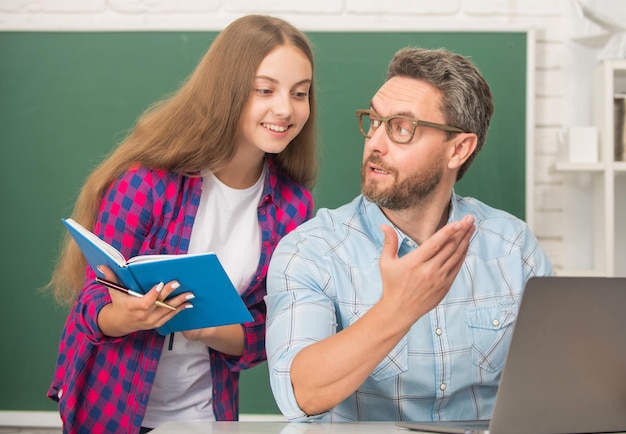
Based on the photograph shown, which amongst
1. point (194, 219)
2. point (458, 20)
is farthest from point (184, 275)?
point (458, 20)

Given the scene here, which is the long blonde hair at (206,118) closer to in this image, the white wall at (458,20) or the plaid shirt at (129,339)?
the plaid shirt at (129,339)

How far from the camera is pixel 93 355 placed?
1.71 metres

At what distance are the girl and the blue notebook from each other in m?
0.15

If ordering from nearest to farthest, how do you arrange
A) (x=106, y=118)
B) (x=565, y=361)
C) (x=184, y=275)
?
(x=565, y=361) → (x=184, y=275) → (x=106, y=118)

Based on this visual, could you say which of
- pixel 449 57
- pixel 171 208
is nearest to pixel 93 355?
pixel 171 208

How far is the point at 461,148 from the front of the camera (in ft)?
5.56

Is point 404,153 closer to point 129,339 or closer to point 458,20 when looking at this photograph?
point 129,339

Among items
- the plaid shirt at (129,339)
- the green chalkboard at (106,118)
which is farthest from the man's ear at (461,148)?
the green chalkboard at (106,118)

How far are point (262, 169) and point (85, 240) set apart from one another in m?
0.60

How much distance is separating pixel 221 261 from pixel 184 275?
403 millimetres

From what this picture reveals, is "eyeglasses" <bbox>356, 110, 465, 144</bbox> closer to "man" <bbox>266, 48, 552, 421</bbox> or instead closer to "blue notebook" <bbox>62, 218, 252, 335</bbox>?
"man" <bbox>266, 48, 552, 421</bbox>

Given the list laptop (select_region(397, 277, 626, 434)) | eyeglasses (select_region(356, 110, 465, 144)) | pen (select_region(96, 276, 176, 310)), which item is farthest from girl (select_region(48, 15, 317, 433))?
laptop (select_region(397, 277, 626, 434))

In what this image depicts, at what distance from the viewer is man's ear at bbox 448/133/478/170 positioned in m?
1.67

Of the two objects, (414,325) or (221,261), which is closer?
(414,325)
